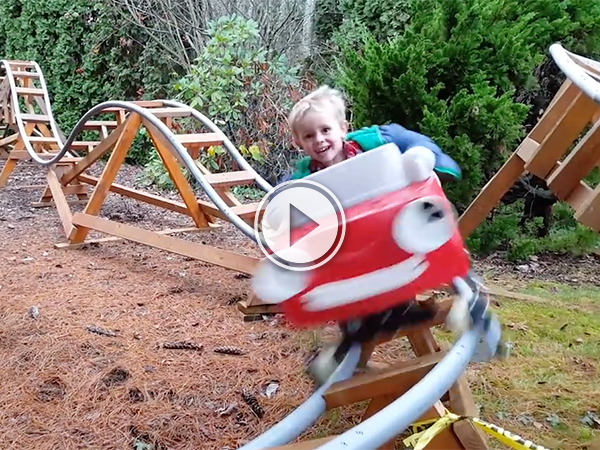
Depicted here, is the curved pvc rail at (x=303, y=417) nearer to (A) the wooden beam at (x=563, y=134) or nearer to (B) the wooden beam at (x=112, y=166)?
(A) the wooden beam at (x=563, y=134)

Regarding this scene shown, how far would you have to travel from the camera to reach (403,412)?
1.42 metres

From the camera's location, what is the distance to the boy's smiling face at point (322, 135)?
2.08 m

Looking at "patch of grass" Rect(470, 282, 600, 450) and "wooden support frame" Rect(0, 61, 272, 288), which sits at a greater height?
"patch of grass" Rect(470, 282, 600, 450)

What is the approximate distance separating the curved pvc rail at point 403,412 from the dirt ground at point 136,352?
3.84ft

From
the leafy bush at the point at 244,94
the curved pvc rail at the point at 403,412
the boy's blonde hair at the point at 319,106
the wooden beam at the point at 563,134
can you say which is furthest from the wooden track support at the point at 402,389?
the leafy bush at the point at 244,94

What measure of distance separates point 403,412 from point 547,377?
186cm

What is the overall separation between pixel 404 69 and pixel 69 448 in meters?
3.46

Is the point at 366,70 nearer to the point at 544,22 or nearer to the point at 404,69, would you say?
the point at 404,69

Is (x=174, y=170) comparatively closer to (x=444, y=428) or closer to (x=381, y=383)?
(x=381, y=383)

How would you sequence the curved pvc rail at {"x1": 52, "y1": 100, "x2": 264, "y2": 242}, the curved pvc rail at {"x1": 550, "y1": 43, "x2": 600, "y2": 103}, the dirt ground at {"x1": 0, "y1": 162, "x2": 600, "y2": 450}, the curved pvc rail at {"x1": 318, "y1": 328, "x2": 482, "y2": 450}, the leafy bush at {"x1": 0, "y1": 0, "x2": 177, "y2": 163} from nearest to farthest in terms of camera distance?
1. the curved pvc rail at {"x1": 318, "y1": 328, "x2": 482, "y2": 450}
2. the curved pvc rail at {"x1": 550, "y1": 43, "x2": 600, "y2": 103}
3. the dirt ground at {"x1": 0, "y1": 162, "x2": 600, "y2": 450}
4. the curved pvc rail at {"x1": 52, "y1": 100, "x2": 264, "y2": 242}
5. the leafy bush at {"x1": 0, "y1": 0, "x2": 177, "y2": 163}

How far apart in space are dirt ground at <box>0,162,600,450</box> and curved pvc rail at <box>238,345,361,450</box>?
76 centimetres

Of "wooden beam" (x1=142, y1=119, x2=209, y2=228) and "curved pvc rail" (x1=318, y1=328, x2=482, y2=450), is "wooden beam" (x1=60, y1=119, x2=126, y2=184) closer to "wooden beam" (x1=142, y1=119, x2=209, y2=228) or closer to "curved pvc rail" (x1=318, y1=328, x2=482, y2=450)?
"wooden beam" (x1=142, y1=119, x2=209, y2=228)
